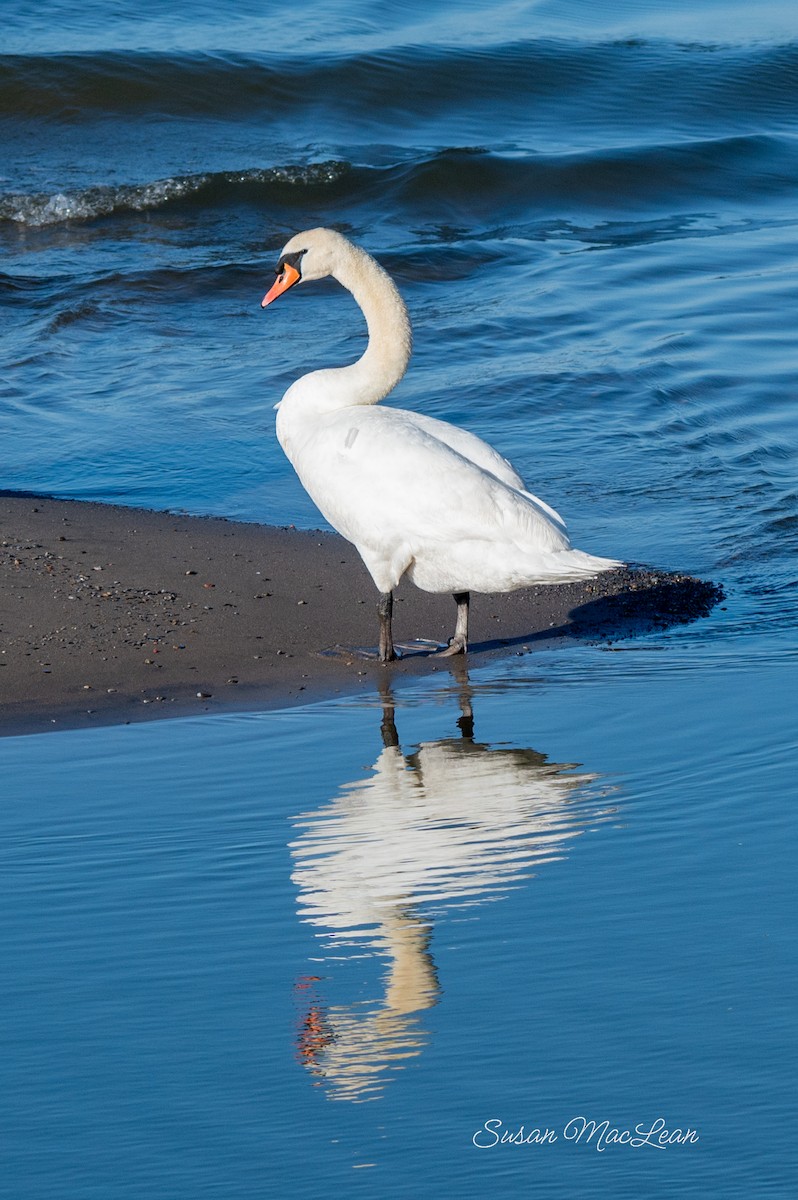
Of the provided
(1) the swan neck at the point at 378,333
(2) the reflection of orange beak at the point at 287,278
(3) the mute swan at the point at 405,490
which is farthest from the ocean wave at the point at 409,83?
(3) the mute swan at the point at 405,490

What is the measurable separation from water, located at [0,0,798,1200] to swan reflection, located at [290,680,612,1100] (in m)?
0.01

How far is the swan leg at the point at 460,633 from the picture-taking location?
6.36 m

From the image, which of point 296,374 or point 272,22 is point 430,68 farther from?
point 296,374

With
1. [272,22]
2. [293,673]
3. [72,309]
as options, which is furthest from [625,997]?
[272,22]

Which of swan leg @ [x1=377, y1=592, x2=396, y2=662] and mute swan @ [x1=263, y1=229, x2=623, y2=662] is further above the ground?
mute swan @ [x1=263, y1=229, x2=623, y2=662]

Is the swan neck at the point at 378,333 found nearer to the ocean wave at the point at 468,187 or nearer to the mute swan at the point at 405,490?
the mute swan at the point at 405,490

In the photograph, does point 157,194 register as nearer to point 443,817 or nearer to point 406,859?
point 443,817

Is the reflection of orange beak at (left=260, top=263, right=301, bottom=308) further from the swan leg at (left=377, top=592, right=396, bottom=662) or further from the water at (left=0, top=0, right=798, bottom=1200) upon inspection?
the swan leg at (left=377, top=592, right=396, bottom=662)

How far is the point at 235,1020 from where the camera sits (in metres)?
3.44

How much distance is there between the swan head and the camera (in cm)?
707

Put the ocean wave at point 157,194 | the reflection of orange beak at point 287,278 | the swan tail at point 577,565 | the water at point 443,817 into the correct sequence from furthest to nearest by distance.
A: 1. the ocean wave at point 157,194
2. the reflection of orange beak at point 287,278
3. the swan tail at point 577,565
4. the water at point 443,817

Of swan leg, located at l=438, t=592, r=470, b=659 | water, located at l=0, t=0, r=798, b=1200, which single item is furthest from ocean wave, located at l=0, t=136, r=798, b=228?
swan leg, located at l=438, t=592, r=470, b=659

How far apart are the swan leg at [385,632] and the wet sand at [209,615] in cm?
6

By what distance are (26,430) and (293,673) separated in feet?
13.2
